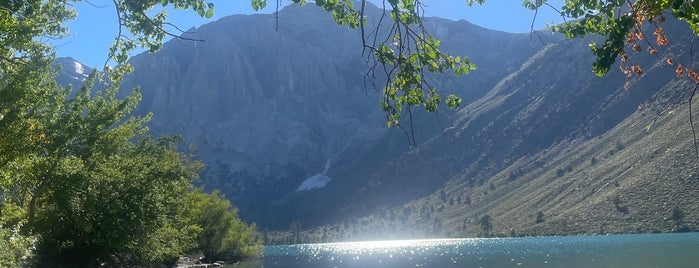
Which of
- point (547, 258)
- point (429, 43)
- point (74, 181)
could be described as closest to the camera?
point (429, 43)

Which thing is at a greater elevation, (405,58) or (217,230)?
(217,230)

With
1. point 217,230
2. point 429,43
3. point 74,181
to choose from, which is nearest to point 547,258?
point 217,230

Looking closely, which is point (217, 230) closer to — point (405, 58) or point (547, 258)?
point (547, 258)

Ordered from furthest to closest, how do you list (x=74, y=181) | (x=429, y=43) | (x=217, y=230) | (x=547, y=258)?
(x=217, y=230), (x=547, y=258), (x=74, y=181), (x=429, y=43)

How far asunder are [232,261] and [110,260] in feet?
160

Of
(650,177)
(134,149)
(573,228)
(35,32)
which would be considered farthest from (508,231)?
(35,32)

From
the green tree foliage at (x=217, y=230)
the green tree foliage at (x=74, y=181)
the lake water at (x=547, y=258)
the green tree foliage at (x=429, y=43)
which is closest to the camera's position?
the green tree foliage at (x=429, y=43)

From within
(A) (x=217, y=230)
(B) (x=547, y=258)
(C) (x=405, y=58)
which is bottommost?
(B) (x=547, y=258)

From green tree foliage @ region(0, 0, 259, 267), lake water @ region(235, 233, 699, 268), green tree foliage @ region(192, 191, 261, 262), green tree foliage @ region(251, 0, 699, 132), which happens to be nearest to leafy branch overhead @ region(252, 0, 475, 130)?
green tree foliage @ region(251, 0, 699, 132)

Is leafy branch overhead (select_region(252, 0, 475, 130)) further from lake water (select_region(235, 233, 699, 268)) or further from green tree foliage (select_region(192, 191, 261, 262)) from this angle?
green tree foliage (select_region(192, 191, 261, 262))

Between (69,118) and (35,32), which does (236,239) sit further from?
(35,32)

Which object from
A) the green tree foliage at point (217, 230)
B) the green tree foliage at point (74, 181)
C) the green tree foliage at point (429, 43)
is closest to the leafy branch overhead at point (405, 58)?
the green tree foliage at point (429, 43)

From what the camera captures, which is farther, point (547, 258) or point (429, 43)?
point (547, 258)

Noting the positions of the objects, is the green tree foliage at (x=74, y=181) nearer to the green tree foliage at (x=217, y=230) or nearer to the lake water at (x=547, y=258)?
the green tree foliage at (x=217, y=230)
